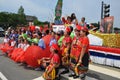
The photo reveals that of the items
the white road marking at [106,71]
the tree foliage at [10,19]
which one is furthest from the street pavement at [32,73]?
the tree foliage at [10,19]

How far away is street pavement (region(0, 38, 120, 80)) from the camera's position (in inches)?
377

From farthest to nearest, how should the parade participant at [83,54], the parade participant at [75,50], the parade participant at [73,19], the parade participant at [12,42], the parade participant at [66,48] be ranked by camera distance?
the parade participant at [12,42], the parade participant at [73,19], the parade participant at [66,48], the parade participant at [75,50], the parade participant at [83,54]

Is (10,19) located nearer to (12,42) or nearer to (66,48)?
(12,42)

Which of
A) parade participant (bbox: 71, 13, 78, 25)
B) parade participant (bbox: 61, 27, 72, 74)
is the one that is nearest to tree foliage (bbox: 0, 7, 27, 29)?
parade participant (bbox: 71, 13, 78, 25)

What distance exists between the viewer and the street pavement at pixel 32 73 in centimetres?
959

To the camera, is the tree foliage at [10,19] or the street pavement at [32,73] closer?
the street pavement at [32,73]

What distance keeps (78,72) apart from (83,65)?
0.28 m

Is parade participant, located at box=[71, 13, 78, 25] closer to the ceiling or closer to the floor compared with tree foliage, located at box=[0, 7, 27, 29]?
closer to the ceiling

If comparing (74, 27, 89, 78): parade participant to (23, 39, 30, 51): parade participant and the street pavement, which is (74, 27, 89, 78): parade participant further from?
(23, 39, 30, 51): parade participant

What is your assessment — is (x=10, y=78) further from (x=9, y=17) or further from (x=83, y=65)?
(x=9, y=17)

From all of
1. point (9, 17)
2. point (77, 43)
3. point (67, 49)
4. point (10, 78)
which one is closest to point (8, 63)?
point (10, 78)

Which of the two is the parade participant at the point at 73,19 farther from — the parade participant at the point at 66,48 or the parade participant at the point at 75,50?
the parade participant at the point at 75,50

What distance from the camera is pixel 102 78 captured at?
9.62 metres

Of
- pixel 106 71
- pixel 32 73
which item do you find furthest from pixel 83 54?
pixel 106 71
